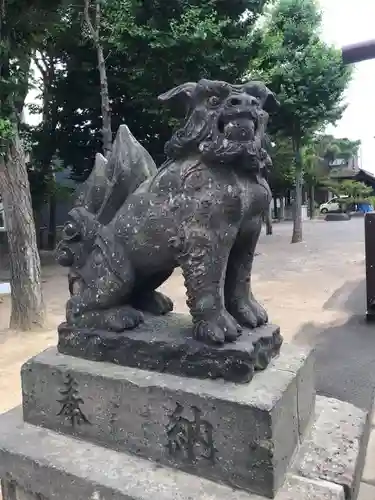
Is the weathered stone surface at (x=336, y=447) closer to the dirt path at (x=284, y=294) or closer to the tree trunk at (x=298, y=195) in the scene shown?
the dirt path at (x=284, y=294)

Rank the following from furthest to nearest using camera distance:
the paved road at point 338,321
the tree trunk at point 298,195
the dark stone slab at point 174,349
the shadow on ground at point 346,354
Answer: the tree trunk at point 298,195
the paved road at point 338,321
the shadow on ground at point 346,354
the dark stone slab at point 174,349

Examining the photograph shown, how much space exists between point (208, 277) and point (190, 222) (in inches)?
8.8

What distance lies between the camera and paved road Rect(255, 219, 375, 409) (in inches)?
137

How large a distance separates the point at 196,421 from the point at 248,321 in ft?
1.54

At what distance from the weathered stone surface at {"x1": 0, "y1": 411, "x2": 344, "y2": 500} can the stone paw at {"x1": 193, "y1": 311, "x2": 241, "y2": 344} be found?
1.69 ft

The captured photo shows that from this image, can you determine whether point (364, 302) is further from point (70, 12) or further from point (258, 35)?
point (70, 12)

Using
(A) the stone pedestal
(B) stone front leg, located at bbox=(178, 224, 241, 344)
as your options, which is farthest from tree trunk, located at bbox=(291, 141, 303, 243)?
(B) stone front leg, located at bbox=(178, 224, 241, 344)

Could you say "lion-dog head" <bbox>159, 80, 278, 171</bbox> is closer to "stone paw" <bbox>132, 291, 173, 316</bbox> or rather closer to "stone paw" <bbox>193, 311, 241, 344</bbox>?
"stone paw" <bbox>193, 311, 241, 344</bbox>

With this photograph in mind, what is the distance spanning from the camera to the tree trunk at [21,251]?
5.32 m

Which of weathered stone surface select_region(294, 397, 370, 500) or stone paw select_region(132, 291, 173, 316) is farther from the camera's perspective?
Answer: stone paw select_region(132, 291, 173, 316)

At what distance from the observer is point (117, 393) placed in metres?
1.90

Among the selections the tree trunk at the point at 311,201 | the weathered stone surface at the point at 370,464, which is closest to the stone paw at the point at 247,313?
the weathered stone surface at the point at 370,464

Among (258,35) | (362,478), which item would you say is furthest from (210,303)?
(258,35)

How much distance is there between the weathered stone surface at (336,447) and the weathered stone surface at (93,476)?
0.08 metres
